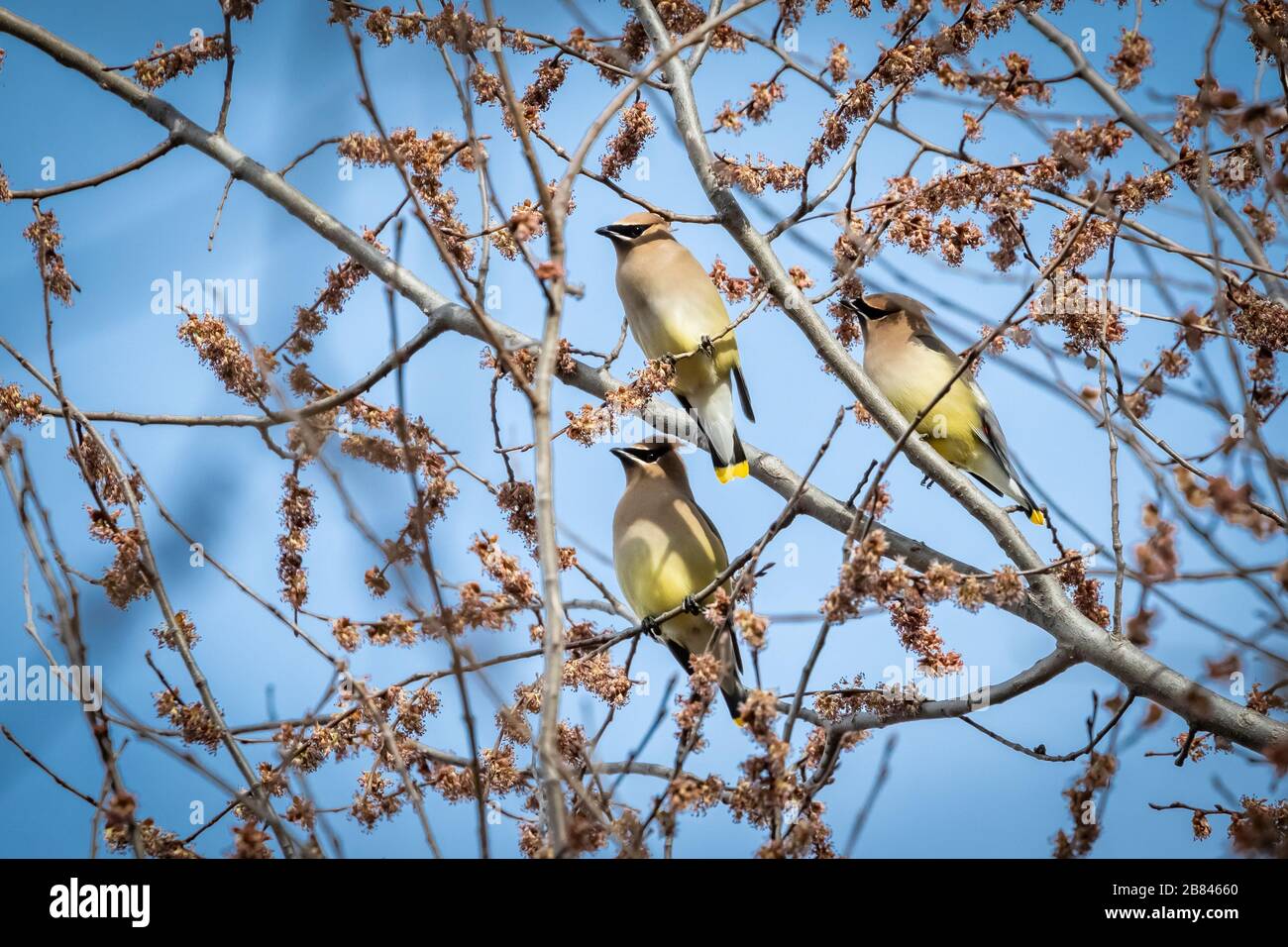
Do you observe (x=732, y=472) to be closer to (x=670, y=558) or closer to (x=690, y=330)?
(x=670, y=558)

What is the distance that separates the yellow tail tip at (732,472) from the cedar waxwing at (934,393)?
2.21 ft

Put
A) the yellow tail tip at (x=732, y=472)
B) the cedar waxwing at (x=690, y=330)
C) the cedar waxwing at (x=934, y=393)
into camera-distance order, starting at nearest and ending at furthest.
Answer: the yellow tail tip at (x=732, y=472) → the cedar waxwing at (x=690, y=330) → the cedar waxwing at (x=934, y=393)

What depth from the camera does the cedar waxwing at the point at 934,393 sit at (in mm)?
4453

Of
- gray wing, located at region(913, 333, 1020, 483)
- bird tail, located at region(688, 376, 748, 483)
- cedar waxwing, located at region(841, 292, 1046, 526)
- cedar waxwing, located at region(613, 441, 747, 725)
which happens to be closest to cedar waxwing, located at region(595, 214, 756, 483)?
bird tail, located at region(688, 376, 748, 483)

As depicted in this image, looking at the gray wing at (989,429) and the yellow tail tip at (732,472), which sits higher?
the gray wing at (989,429)

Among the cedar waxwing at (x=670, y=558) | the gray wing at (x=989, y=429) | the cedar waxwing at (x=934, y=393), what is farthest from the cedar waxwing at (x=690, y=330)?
the gray wing at (x=989, y=429)

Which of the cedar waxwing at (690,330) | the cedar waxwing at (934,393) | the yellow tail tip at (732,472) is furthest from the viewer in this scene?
the cedar waxwing at (934,393)

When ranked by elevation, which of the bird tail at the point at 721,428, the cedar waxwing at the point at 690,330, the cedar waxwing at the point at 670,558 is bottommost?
the cedar waxwing at the point at 670,558

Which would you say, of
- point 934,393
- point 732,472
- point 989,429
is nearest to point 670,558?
point 732,472

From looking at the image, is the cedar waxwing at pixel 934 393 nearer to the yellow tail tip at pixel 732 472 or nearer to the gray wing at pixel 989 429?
the gray wing at pixel 989 429

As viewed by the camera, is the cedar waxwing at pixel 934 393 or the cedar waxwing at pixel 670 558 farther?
the cedar waxwing at pixel 934 393

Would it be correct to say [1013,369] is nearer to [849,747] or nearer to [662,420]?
[849,747]
